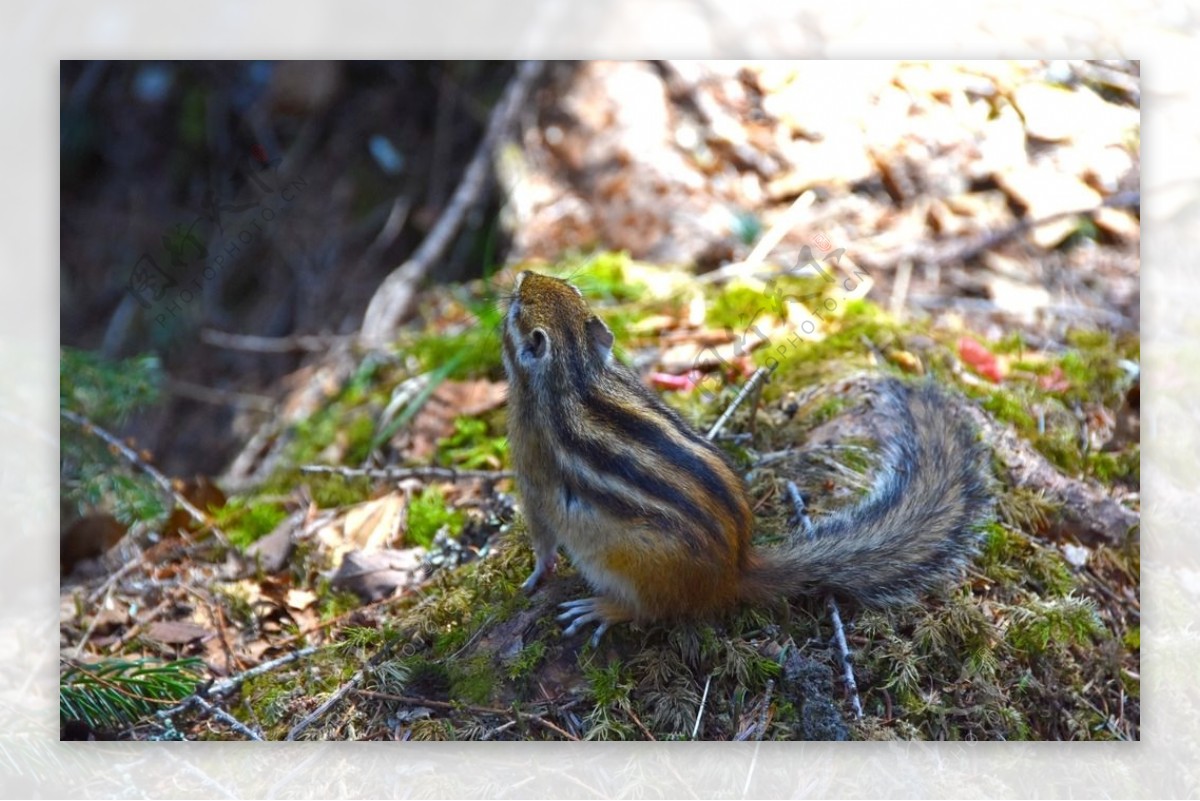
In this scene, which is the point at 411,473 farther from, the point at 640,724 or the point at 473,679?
the point at 640,724

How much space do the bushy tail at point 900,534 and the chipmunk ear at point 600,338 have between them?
618 mm

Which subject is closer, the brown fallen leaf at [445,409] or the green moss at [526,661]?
the green moss at [526,661]

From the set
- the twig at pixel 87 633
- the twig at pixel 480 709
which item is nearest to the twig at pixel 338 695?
the twig at pixel 480 709

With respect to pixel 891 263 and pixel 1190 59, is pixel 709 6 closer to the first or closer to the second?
pixel 891 263

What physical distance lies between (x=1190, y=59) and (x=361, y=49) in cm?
265

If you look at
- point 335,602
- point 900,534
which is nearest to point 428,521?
point 335,602

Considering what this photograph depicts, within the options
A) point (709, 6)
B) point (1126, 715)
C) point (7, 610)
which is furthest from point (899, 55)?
point (7, 610)

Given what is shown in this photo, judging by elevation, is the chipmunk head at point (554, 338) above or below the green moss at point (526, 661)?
above

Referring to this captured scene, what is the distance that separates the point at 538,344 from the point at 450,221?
2780 millimetres

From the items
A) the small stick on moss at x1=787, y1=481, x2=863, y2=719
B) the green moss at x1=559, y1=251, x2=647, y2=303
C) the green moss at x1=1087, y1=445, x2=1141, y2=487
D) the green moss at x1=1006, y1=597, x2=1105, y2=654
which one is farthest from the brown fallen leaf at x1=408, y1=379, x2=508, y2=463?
the green moss at x1=1087, y1=445, x2=1141, y2=487

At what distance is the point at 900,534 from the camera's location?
8.72 feet

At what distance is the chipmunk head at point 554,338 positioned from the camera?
2.62 metres

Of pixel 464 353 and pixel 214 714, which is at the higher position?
pixel 464 353

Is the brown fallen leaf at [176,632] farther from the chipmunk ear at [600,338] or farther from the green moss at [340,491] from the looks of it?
the chipmunk ear at [600,338]
